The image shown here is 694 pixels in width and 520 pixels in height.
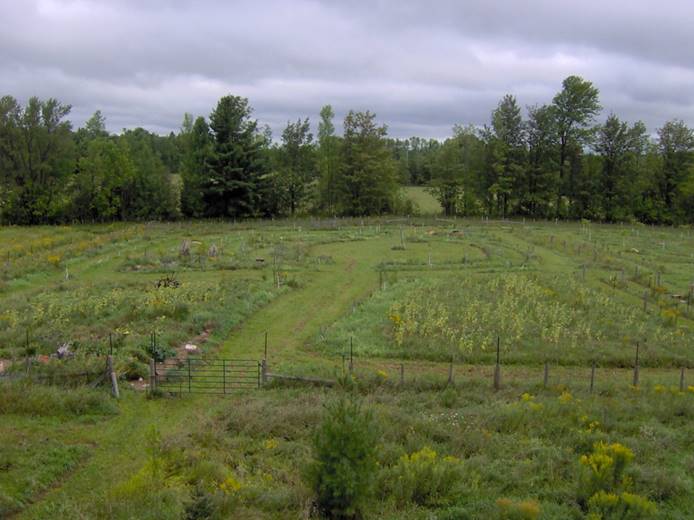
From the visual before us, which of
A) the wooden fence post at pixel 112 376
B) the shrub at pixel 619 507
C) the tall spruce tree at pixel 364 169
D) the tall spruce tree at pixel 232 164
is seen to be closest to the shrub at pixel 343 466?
the shrub at pixel 619 507

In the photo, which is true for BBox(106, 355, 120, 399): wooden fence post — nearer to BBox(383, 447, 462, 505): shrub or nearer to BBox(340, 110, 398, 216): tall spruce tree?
BBox(383, 447, 462, 505): shrub

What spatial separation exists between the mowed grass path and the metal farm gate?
586 millimetres

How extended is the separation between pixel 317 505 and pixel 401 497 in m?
1.74

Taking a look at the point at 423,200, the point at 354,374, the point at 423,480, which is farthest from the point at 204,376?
the point at 423,200

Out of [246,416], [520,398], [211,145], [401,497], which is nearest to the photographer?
[401,497]

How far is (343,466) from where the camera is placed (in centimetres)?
1046

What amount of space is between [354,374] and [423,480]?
680cm

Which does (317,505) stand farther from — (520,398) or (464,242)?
(464,242)

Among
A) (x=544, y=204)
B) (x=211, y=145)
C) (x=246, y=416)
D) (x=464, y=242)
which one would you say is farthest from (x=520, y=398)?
(x=544, y=204)

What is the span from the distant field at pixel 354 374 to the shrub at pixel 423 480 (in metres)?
0.05

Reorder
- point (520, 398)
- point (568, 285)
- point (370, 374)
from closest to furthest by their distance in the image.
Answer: point (520, 398) → point (370, 374) → point (568, 285)

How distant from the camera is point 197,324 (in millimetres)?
23734

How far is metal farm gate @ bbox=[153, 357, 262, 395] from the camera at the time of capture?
18250 millimetres

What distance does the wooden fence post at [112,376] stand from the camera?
1714 cm
